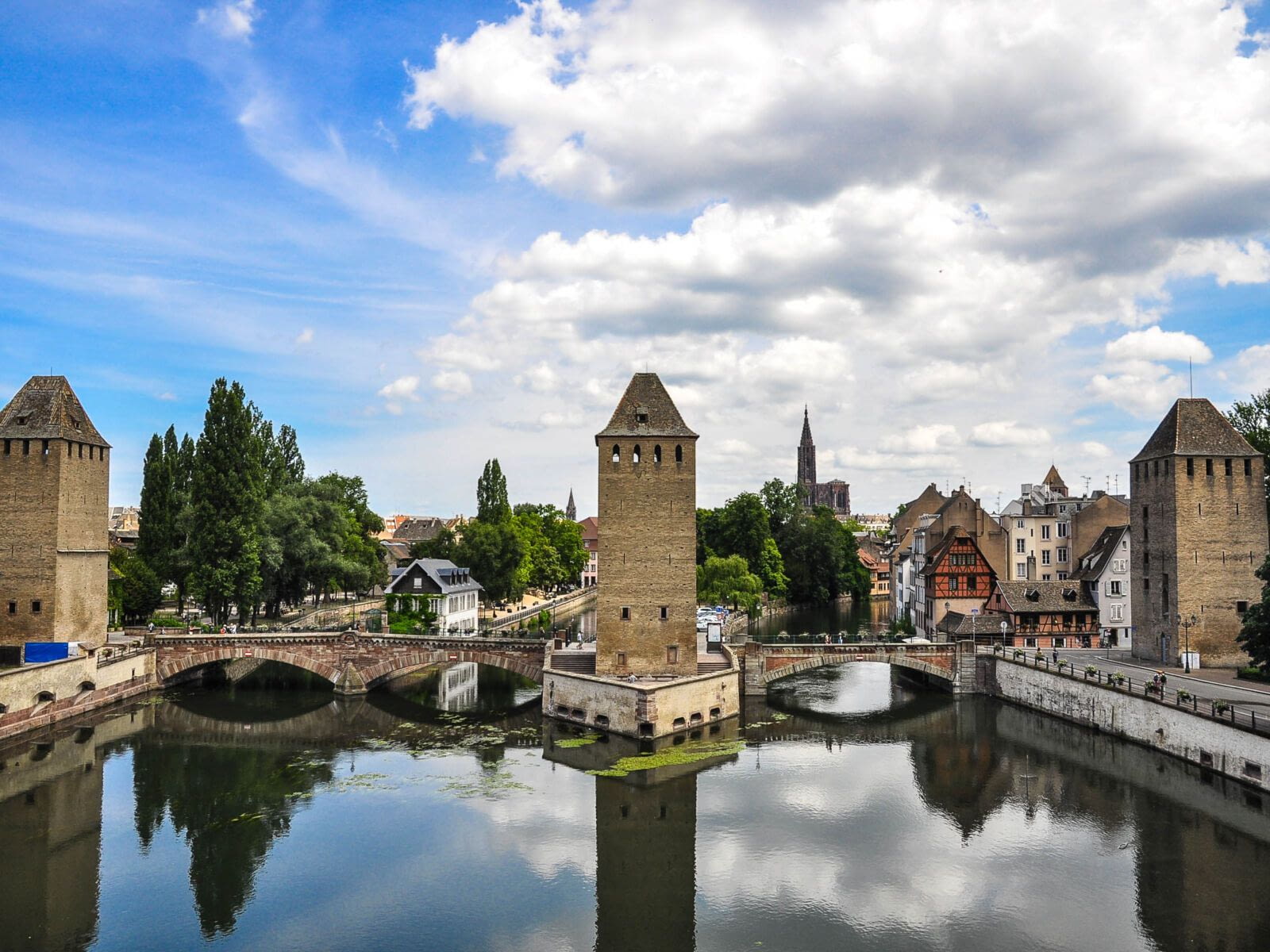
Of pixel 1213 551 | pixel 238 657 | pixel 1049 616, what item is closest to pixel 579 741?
pixel 238 657

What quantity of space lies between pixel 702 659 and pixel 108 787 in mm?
23569

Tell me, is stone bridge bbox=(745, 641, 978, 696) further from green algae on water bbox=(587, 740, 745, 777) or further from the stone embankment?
the stone embankment

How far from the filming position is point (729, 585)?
6938 centimetres

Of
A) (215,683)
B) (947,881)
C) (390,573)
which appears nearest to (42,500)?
(215,683)

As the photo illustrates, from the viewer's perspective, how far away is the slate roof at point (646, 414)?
1471 inches

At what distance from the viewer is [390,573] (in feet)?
266

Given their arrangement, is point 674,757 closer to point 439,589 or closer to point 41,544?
point 41,544

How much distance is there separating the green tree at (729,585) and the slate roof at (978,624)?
19.8m

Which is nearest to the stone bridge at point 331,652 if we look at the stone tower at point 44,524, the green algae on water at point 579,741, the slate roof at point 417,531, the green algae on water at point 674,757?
Result: the stone tower at point 44,524

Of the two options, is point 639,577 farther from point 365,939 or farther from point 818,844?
point 365,939

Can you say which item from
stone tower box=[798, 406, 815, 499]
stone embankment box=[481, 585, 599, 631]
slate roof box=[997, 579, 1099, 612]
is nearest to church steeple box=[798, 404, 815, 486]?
stone tower box=[798, 406, 815, 499]

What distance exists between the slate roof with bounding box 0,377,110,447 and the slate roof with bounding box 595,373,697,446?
23720mm

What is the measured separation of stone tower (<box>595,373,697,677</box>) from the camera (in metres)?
37.0

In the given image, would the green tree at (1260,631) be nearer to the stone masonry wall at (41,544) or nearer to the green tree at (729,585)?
the green tree at (729,585)
